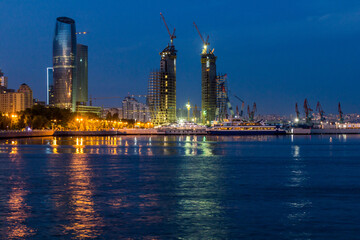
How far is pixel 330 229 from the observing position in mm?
17688

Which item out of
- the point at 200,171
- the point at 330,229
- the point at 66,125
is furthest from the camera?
the point at 66,125

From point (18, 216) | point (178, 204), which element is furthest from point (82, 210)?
point (178, 204)

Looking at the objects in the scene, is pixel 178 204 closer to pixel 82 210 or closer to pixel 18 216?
pixel 82 210

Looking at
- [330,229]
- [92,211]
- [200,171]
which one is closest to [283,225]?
[330,229]

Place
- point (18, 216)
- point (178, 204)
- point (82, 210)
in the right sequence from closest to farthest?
1. point (18, 216)
2. point (82, 210)
3. point (178, 204)

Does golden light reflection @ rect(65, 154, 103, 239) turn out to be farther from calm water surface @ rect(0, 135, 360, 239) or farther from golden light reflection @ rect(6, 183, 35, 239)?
golden light reflection @ rect(6, 183, 35, 239)

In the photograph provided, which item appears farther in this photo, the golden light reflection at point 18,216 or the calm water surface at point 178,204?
the calm water surface at point 178,204

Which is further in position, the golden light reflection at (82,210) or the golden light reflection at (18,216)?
the golden light reflection at (82,210)

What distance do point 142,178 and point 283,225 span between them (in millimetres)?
16595

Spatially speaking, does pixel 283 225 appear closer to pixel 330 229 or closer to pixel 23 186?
pixel 330 229

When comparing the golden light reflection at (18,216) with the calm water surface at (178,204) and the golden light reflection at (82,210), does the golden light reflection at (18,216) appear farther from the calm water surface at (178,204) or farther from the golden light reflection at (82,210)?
the golden light reflection at (82,210)

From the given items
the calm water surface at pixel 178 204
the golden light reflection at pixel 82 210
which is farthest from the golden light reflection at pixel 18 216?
the golden light reflection at pixel 82 210

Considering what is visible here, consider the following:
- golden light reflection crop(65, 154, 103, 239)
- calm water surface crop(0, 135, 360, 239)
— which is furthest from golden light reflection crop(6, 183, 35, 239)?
golden light reflection crop(65, 154, 103, 239)

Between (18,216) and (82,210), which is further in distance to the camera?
(82,210)
